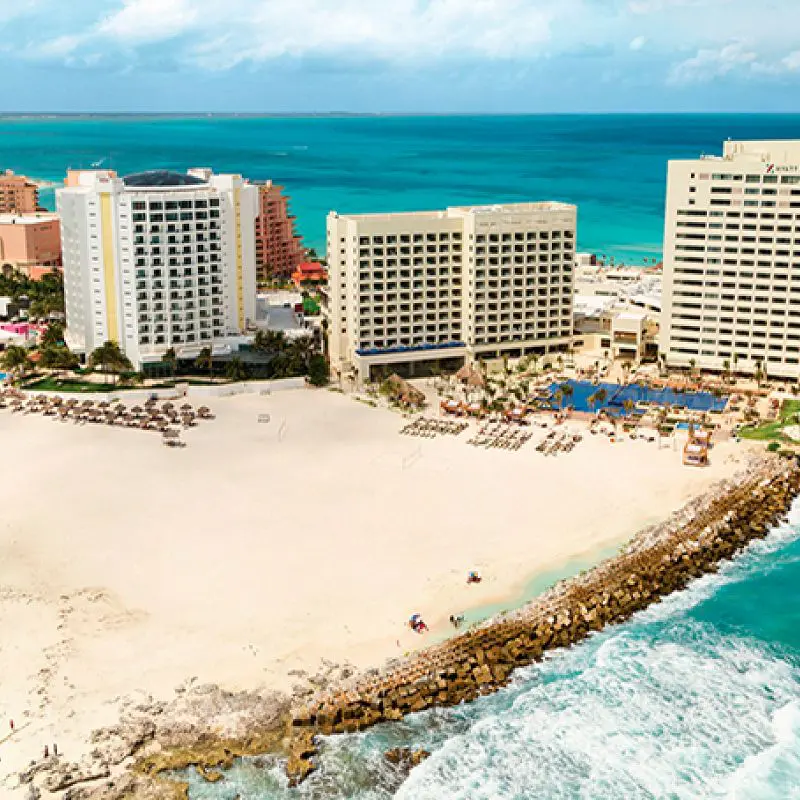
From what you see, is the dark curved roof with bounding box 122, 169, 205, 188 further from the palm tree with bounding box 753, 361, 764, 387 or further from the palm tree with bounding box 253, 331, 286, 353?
the palm tree with bounding box 753, 361, 764, 387

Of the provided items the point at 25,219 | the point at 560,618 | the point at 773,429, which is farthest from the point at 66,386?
the point at 25,219

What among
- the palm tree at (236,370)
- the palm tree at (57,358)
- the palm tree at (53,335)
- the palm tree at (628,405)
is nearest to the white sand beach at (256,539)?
the palm tree at (628,405)

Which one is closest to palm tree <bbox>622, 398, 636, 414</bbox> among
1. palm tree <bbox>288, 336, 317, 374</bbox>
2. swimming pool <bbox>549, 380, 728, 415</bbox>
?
swimming pool <bbox>549, 380, 728, 415</bbox>

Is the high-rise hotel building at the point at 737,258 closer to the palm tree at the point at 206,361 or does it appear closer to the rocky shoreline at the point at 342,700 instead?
the rocky shoreline at the point at 342,700

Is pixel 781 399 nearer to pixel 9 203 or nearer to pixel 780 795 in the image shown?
pixel 780 795

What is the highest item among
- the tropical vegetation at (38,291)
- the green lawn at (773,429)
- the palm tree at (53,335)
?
the tropical vegetation at (38,291)
